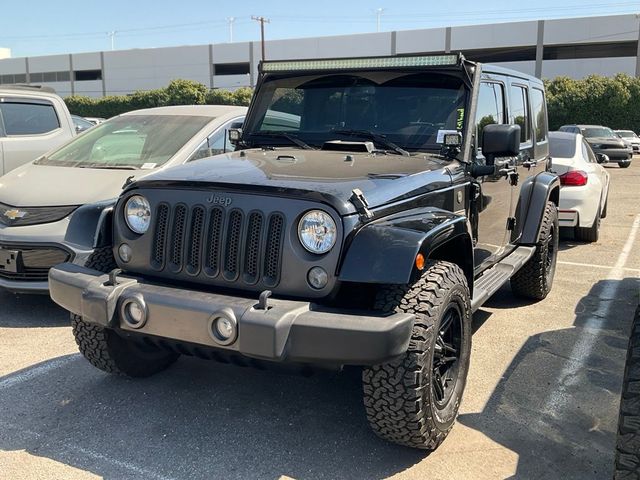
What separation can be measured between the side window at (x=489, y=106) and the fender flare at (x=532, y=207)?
2.79 feet

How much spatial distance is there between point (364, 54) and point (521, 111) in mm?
44291

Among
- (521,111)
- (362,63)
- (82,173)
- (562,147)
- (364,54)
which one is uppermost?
(364,54)

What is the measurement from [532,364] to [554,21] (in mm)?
47755

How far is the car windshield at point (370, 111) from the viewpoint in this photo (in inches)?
153

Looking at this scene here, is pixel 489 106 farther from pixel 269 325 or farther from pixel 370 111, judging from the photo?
pixel 269 325

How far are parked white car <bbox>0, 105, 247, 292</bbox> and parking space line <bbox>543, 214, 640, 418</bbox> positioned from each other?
9.66 ft

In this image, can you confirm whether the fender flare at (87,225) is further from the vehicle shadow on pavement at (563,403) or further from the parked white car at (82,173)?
the vehicle shadow on pavement at (563,403)

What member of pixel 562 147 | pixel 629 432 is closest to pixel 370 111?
pixel 629 432

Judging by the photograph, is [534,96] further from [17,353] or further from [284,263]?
[17,353]

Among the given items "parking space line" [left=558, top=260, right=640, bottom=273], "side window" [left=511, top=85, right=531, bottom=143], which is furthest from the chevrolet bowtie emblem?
"parking space line" [left=558, top=260, right=640, bottom=273]

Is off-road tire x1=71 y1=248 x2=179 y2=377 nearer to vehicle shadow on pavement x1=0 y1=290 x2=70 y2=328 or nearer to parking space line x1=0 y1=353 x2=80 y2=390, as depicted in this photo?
parking space line x1=0 y1=353 x2=80 y2=390

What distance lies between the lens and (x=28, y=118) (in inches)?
309

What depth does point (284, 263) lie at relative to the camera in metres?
2.76

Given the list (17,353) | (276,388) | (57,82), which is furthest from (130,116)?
(57,82)
